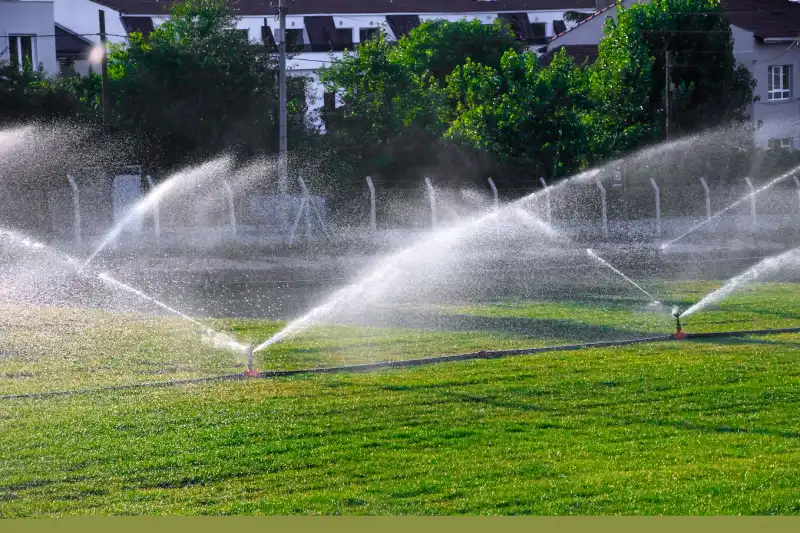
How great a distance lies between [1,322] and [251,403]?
8477mm

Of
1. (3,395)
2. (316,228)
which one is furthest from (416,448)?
(316,228)

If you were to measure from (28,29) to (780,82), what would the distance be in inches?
1247

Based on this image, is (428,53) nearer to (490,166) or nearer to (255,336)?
(490,166)

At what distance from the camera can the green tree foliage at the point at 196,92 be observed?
37.0m

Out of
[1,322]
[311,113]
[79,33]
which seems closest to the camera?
[1,322]

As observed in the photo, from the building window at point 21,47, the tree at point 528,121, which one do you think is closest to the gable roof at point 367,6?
the building window at point 21,47

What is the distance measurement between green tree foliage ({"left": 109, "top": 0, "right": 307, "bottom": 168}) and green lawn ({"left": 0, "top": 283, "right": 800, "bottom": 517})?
2052 centimetres

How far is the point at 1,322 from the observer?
63.8ft

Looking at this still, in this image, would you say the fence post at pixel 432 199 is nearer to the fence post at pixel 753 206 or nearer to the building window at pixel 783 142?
the fence post at pixel 753 206

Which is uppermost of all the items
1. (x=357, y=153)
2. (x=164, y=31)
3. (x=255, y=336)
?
(x=164, y=31)

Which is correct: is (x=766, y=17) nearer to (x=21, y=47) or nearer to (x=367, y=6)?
(x=367, y=6)

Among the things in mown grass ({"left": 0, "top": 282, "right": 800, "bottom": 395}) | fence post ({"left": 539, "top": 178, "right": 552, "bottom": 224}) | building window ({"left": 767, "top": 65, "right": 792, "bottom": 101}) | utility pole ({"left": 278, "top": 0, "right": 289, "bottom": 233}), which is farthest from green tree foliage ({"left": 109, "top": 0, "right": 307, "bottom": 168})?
building window ({"left": 767, "top": 65, "right": 792, "bottom": 101})

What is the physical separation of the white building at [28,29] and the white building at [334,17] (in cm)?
1522

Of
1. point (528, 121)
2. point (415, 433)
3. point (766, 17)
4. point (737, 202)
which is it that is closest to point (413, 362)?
point (415, 433)
